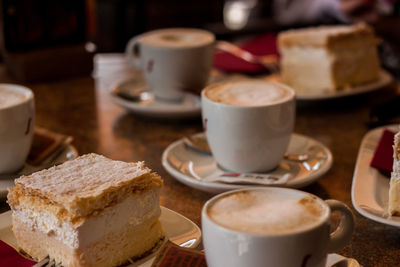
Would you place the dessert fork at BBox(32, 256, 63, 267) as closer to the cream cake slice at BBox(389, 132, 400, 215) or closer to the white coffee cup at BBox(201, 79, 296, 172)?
the white coffee cup at BBox(201, 79, 296, 172)

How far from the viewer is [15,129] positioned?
109 centimetres

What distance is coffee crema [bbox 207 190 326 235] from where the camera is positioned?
0.65m

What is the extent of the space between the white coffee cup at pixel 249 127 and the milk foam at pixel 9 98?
0.37 metres

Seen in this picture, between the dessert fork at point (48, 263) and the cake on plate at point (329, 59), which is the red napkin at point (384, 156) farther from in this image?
the dessert fork at point (48, 263)

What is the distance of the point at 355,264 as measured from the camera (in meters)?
0.76

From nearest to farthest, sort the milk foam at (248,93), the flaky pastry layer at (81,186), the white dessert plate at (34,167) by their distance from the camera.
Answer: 1. the flaky pastry layer at (81,186)
2. the white dessert plate at (34,167)
3. the milk foam at (248,93)

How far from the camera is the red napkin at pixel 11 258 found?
793 millimetres

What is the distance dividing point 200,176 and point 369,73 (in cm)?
84

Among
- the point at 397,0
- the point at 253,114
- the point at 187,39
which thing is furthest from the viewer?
the point at 397,0

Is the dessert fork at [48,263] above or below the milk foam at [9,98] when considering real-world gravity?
below

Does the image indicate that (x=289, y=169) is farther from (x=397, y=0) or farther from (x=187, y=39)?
(x=397, y=0)

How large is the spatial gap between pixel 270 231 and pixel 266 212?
49 mm

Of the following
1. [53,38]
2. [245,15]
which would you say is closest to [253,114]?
[53,38]

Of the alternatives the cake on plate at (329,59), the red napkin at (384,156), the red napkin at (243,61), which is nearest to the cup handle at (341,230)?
the red napkin at (384,156)
